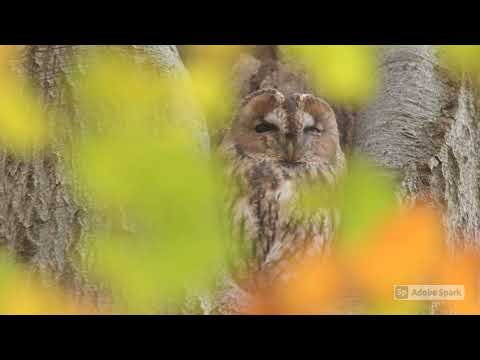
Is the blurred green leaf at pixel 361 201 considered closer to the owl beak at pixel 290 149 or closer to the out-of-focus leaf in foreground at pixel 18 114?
the owl beak at pixel 290 149

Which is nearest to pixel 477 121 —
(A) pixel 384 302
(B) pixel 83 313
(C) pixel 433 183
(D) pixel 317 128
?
(C) pixel 433 183

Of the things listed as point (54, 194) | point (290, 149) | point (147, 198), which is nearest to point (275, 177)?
point (290, 149)

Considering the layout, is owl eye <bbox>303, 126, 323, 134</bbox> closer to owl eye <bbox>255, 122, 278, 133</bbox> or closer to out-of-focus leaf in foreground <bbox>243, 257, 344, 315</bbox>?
owl eye <bbox>255, 122, 278, 133</bbox>

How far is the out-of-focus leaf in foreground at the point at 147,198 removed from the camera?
1481mm

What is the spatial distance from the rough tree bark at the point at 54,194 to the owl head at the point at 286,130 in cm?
27

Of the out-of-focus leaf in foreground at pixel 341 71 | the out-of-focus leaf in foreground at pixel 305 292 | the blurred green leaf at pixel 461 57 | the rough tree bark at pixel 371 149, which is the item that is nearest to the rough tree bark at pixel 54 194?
the rough tree bark at pixel 371 149

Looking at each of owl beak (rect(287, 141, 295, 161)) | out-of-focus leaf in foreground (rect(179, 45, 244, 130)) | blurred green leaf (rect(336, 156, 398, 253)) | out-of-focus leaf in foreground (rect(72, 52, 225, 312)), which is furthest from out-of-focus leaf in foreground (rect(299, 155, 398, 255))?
out-of-focus leaf in foreground (rect(72, 52, 225, 312))

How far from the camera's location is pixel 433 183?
5.75ft

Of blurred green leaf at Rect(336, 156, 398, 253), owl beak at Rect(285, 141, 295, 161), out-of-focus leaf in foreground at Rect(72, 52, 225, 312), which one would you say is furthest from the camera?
owl beak at Rect(285, 141, 295, 161)

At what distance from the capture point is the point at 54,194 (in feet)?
4.97

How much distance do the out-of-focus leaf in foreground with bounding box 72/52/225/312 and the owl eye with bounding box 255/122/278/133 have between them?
1.16 feet

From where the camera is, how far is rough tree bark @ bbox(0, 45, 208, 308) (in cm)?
150

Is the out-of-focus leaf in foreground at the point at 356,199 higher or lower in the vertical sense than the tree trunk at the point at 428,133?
lower
